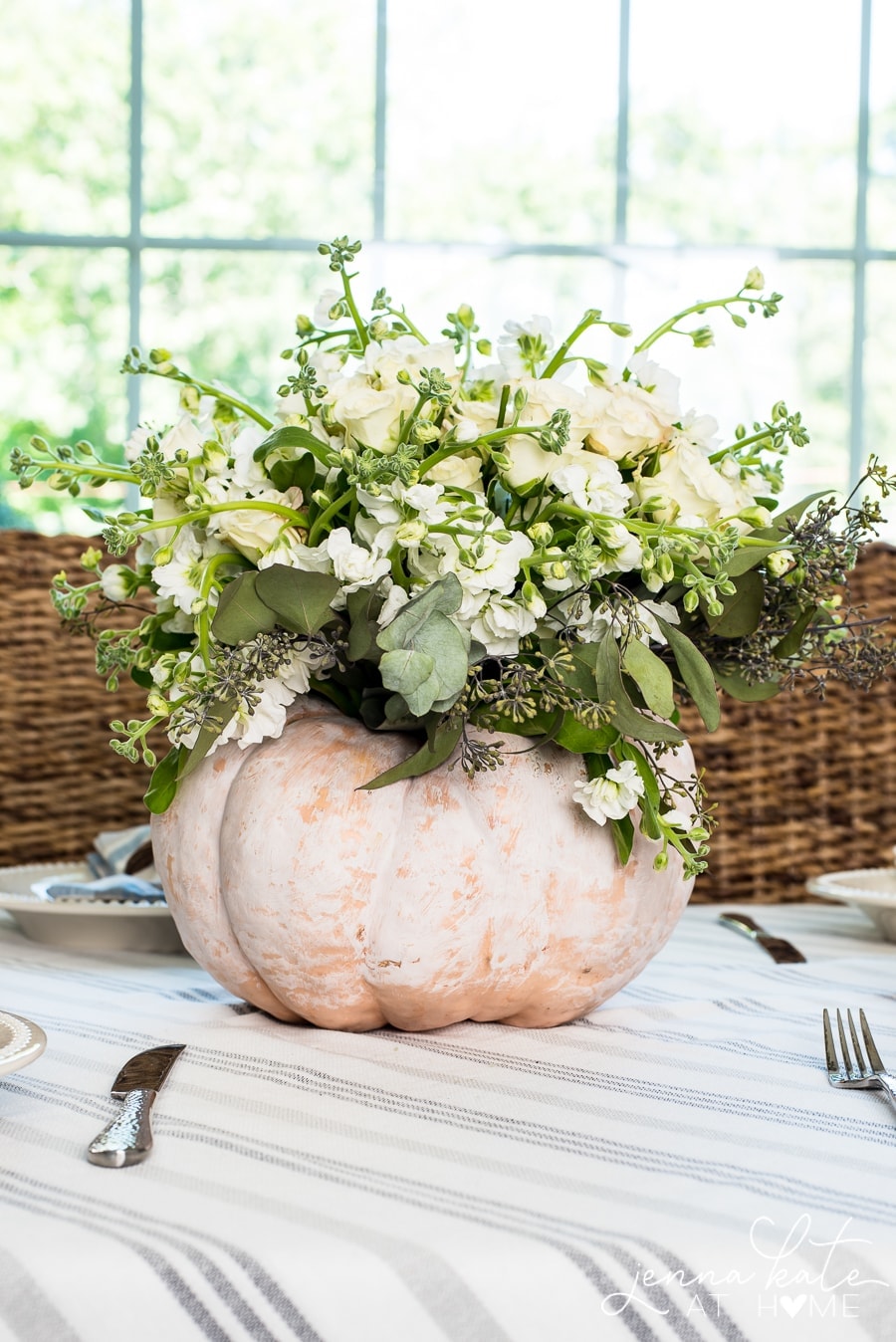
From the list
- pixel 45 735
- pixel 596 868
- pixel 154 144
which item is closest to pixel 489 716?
pixel 596 868

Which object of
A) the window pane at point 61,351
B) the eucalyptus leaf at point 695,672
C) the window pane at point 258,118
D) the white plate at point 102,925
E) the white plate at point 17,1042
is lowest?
the white plate at point 102,925

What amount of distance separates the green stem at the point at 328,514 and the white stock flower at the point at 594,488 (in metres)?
0.10

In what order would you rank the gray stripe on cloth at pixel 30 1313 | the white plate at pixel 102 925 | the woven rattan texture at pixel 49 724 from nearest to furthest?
the gray stripe on cloth at pixel 30 1313 < the white plate at pixel 102 925 < the woven rattan texture at pixel 49 724

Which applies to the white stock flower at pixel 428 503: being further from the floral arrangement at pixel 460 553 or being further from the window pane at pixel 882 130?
the window pane at pixel 882 130

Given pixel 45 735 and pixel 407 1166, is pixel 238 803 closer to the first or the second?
pixel 407 1166

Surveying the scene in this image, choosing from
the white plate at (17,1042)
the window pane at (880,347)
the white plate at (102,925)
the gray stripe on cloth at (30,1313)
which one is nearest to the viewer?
the gray stripe on cloth at (30,1313)

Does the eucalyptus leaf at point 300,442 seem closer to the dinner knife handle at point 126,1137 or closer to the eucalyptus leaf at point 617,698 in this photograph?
the eucalyptus leaf at point 617,698

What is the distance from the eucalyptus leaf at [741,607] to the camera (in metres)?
0.67

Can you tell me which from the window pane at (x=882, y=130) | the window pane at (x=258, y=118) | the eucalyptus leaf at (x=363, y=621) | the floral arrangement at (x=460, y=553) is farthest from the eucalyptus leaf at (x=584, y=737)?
the window pane at (x=882, y=130)

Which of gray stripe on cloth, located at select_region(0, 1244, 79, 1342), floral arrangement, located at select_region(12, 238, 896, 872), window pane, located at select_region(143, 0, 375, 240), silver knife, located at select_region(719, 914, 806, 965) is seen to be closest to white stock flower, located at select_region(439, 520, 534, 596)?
floral arrangement, located at select_region(12, 238, 896, 872)

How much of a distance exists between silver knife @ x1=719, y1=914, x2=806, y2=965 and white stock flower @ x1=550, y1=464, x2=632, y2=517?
443 millimetres

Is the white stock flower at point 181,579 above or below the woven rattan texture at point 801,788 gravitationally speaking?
above

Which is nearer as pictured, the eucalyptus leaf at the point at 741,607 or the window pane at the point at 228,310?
the eucalyptus leaf at the point at 741,607

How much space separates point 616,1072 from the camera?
0.59 meters
